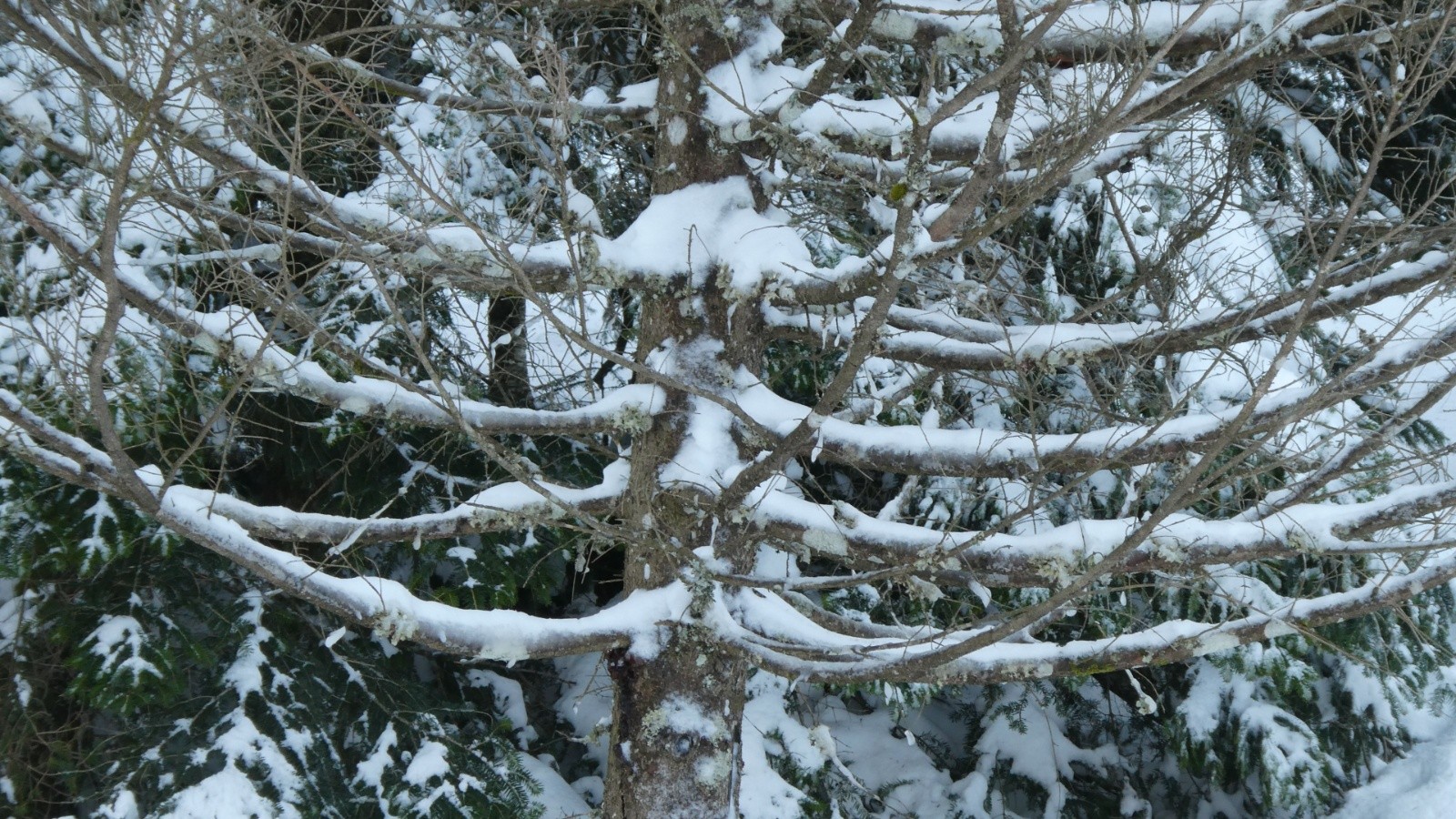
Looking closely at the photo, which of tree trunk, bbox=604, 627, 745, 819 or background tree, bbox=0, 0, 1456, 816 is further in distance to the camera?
tree trunk, bbox=604, 627, 745, 819

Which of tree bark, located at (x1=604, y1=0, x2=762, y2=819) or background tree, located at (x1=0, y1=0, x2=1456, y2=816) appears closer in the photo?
background tree, located at (x1=0, y1=0, x2=1456, y2=816)

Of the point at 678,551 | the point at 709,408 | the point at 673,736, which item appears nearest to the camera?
the point at 678,551

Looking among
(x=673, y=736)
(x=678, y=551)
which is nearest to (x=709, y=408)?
(x=678, y=551)

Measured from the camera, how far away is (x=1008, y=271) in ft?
16.6

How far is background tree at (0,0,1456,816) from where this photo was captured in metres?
2.76

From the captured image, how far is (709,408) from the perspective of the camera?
364 cm

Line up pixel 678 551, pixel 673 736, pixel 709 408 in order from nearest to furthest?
pixel 678 551 < pixel 673 736 < pixel 709 408

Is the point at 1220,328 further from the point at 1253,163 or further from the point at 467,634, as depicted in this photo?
the point at 467,634

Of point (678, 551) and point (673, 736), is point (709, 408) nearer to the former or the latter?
point (678, 551)

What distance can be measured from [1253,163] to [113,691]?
508cm

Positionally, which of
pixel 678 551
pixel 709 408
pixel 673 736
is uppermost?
pixel 709 408

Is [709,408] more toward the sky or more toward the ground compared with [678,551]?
more toward the sky

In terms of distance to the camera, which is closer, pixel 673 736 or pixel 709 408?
pixel 673 736

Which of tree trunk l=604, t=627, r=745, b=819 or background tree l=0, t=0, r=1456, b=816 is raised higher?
background tree l=0, t=0, r=1456, b=816
